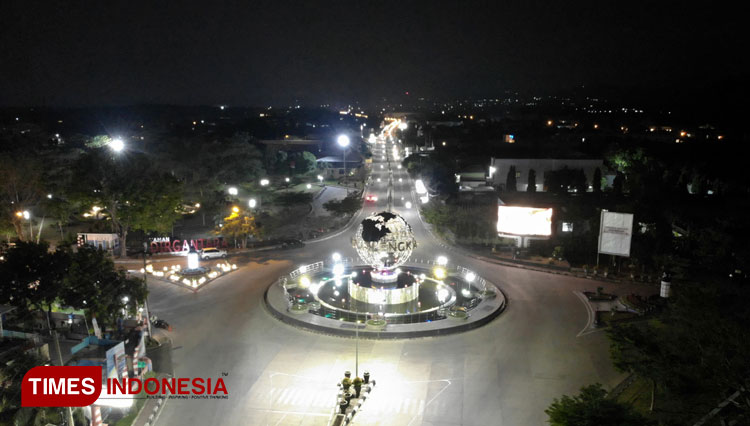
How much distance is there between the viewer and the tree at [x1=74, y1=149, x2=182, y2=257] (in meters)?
34.9

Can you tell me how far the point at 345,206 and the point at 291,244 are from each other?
16.9 m

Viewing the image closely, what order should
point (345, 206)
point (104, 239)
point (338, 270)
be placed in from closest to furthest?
point (338, 270), point (104, 239), point (345, 206)

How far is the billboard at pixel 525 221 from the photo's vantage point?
35.6 m

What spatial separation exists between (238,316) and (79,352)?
7.96m

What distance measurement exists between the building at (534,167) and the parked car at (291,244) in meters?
29.1

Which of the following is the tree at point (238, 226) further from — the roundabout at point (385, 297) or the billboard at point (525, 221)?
the billboard at point (525, 221)

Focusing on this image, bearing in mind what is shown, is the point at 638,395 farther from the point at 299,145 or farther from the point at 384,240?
the point at 299,145

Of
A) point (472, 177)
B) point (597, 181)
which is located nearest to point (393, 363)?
point (597, 181)

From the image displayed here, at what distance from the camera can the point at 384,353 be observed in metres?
21.5

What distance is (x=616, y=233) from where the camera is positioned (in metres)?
30.5

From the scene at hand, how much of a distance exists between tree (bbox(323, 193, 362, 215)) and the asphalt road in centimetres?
2470

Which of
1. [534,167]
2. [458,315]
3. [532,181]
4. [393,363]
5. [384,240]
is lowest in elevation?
[393,363]

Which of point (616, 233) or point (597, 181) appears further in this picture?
point (597, 181)

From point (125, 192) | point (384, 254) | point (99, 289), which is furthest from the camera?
point (125, 192)
